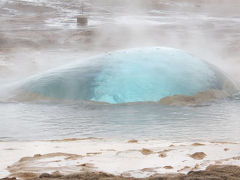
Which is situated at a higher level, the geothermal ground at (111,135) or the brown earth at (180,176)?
the brown earth at (180,176)

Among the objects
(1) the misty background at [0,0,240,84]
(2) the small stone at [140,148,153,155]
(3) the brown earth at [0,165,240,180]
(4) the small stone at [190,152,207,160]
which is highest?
(3) the brown earth at [0,165,240,180]

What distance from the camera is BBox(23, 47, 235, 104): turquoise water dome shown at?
20.2 feet

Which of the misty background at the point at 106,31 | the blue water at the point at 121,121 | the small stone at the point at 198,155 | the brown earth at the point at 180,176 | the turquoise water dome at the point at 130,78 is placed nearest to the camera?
the brown earth at the point at 180,176

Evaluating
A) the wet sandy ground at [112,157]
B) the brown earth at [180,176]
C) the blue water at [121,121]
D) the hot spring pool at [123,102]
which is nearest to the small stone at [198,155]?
the wet sandy ground at [112,157]

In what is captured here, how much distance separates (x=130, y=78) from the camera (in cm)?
621

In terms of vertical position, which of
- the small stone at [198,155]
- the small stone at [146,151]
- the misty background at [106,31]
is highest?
the small stone at [198,155]

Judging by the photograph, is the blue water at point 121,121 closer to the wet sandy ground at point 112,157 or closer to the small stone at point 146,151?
the wet sandy ground at point 112,157

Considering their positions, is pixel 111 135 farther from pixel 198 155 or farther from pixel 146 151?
pixel 198 155

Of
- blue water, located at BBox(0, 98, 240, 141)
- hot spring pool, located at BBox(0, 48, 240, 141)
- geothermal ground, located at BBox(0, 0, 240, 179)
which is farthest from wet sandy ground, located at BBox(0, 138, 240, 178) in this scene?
hot spring pool, located at BBox(0, 48, 240, 141)

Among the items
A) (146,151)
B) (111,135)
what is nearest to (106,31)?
(111,135)

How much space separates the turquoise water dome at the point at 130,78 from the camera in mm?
6152

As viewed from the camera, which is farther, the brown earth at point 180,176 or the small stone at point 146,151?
the small stone at point 146,151

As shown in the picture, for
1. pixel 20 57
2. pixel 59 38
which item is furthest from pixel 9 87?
pixel 59 38

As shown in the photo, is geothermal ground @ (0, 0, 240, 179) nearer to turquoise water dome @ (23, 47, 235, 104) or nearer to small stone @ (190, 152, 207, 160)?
small stone @ (190, 152, 207, 160)
